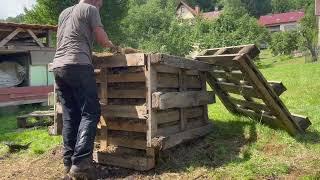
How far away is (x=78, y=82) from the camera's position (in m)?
5.64

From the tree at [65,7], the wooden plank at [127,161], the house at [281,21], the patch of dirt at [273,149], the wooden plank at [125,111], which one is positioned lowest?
the wooden plank at [127,161]

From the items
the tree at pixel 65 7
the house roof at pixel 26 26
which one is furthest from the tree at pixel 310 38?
the house roof at pixel 26 26

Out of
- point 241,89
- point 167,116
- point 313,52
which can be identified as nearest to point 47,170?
point 167,116

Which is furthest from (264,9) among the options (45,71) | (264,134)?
(264,134)

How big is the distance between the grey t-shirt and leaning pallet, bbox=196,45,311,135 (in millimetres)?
2045

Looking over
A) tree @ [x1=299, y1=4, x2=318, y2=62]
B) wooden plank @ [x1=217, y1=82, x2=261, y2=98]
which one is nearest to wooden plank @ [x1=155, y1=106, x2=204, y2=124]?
wooden plank @ [x1=217, y1=82, x2=261, y2=98]

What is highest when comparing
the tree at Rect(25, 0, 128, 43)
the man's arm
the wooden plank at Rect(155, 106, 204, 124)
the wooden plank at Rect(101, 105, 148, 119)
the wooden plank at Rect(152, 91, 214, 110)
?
the tree at Rect(25, 0, 128, 43)

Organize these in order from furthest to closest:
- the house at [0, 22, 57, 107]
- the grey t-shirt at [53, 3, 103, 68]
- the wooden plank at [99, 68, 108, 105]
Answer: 1. the house at [0, 22, 57, 107]
2. the wooden plank at [99, 68, 108, 105]
3. the grey t-shirt at [53, 3, 103, 68]

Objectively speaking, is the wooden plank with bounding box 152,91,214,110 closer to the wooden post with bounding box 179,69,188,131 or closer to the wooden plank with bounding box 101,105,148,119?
the wooden post with bounding box 179,69,188,131

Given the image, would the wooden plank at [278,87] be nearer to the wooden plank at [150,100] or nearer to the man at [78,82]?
the wooden plank at [150,100]

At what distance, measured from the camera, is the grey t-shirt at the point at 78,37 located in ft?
18.6

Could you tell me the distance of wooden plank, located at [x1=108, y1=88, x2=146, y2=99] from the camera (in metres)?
6.13

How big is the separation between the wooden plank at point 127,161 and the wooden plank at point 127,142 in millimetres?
163

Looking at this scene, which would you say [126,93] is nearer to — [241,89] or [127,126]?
[127,126]
